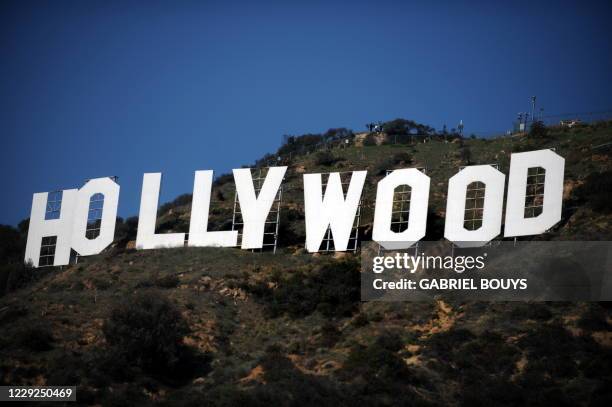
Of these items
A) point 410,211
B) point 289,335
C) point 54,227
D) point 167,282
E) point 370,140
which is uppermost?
point 370,140

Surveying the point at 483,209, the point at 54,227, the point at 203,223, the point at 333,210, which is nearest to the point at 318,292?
the point at 333,210

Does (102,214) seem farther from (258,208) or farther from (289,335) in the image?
(289,335)

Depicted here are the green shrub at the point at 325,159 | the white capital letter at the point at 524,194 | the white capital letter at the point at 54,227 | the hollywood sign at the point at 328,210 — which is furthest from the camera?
the green shrub at the point at 325,159

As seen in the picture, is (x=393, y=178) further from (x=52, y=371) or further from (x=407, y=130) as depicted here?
(x=407, y=130)

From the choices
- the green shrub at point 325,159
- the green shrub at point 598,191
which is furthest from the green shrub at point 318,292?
the green shrub at point 325,159

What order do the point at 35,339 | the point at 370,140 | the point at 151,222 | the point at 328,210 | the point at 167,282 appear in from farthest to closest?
the point at 370,140 → the point at 151,222 → the point at 328,210 → the point at 167,282 → the point at 35,339

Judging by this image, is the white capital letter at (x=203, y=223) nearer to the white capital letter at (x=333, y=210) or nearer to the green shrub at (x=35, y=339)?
the white capital letter at (x=333, y=210)

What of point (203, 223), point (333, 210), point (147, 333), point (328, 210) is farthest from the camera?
point (203, 223)
